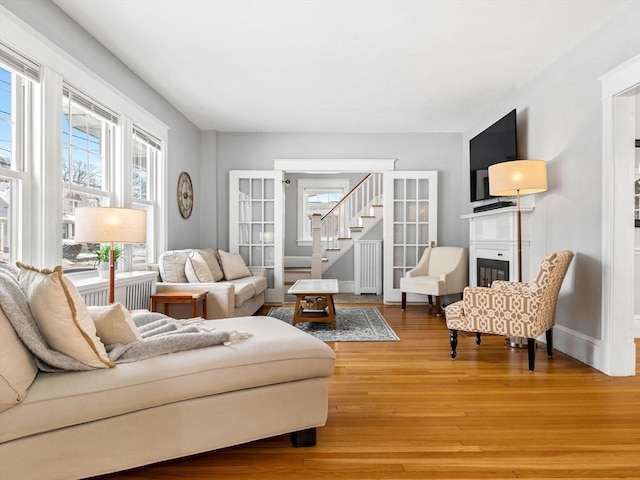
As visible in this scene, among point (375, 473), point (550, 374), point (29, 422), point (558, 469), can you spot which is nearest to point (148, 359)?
point (29, 422)

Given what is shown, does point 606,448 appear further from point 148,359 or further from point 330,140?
point 330,140

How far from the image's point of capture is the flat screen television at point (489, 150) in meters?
4.16

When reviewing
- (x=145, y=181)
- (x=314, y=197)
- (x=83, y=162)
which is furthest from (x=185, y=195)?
(x=314, y=197)

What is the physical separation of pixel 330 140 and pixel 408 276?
7.66 ft

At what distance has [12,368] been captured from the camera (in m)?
1.40

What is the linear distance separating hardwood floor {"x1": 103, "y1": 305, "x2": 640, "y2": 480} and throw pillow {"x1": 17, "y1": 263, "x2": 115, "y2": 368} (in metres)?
0.57

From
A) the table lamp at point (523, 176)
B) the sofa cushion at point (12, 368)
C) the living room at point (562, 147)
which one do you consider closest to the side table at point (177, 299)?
the living room at point (562, 147)

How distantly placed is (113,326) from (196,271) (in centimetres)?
258

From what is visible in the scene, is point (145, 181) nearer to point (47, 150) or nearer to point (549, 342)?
point (47, 150)

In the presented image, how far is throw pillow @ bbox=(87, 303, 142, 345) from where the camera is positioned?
5.70ft

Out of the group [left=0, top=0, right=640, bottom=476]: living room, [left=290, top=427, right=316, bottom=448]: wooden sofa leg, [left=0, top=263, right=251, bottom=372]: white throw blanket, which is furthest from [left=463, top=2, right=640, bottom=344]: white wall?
[left=0, top=263, right=251, bottom=372]: white throw blanket

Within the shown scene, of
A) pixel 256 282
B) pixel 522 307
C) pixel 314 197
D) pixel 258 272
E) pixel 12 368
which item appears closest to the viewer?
pixel 12 368

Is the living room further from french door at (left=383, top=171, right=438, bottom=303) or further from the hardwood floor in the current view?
french door at (left=383, top=171, right=438, bottom=303)

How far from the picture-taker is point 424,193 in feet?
19.9
